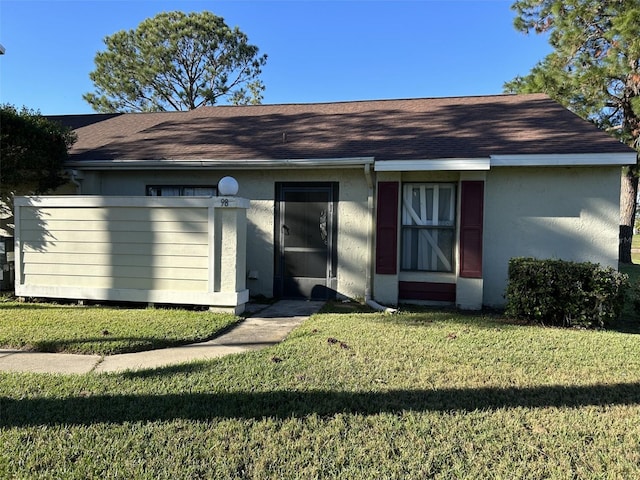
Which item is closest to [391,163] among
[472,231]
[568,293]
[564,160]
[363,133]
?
[472,231]

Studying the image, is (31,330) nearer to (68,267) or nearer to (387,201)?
(68,267)

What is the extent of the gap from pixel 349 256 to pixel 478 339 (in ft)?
10.0

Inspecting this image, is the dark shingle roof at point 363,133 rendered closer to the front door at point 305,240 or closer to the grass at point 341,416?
the front door at point 305,240

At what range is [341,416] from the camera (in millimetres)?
2939

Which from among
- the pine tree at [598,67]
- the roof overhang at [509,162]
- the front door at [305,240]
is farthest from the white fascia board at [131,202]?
the pine tree at [598,67]

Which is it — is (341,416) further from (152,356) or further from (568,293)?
(568,293)

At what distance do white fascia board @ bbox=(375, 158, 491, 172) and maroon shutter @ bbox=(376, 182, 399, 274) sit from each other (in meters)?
0.39

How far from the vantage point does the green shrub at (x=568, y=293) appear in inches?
214

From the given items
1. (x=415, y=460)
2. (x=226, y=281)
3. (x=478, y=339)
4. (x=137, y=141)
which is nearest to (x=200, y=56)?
(x=137, y=141)

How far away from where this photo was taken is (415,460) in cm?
244

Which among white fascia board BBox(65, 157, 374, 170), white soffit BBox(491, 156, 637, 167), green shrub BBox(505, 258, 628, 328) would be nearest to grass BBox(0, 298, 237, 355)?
white fascia board BBox(65, 157, 374, 170)

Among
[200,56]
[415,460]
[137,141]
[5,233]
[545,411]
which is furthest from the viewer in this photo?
[200,56]

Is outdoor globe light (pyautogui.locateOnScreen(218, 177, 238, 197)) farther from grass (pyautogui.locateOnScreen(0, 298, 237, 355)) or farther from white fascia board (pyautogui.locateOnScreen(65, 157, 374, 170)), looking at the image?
grass (pyautogui.locateOnScreen(0, 298, 237, 355))

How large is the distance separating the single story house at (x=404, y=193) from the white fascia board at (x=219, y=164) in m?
0.02
